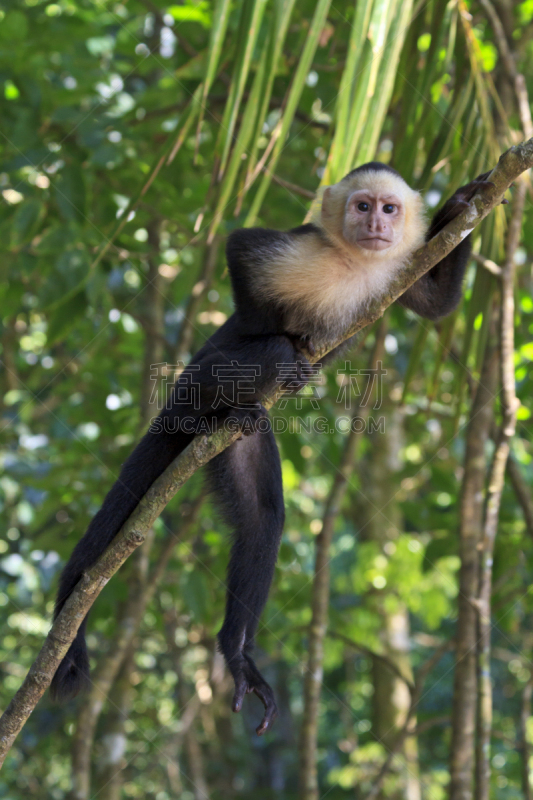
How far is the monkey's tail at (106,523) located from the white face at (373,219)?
2.70 feet

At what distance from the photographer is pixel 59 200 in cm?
270

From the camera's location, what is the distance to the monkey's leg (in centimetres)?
221

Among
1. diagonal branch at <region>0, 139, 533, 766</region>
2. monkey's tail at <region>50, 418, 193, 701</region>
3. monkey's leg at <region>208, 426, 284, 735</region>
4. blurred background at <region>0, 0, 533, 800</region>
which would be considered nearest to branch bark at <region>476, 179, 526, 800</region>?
blurred background at <region>0, 0, 533, 800</region>

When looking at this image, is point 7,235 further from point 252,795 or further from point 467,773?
point 252,795

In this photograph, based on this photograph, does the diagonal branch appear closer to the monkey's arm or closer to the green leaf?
the monkey's arm

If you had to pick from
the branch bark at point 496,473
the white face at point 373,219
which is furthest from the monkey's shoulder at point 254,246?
the branch bark at point 496,473

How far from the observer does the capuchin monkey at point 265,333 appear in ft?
6.73

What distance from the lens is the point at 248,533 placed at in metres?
2.40

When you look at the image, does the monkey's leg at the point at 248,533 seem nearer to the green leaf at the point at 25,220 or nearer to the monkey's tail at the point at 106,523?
the monkey's tail at the point at 106,523

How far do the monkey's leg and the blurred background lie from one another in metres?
0.44

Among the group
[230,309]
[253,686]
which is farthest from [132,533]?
[230,309]

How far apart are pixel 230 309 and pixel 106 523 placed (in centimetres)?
361

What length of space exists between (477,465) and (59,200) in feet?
6.33

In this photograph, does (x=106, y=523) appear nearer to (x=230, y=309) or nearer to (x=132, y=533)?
(x=132, y=533)
